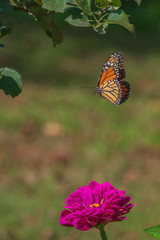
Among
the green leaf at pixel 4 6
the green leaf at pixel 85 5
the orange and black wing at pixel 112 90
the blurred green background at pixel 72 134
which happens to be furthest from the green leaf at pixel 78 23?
the blurred green background at pixel 72 134

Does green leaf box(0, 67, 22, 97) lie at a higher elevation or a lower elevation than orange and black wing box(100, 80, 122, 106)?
higher

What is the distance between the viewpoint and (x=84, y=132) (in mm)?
5379

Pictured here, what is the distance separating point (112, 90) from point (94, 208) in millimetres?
592

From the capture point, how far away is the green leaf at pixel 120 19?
1.53m

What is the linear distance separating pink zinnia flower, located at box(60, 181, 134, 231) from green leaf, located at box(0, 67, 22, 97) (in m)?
0.39

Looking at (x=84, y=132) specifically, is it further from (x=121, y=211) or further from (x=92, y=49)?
(x=121, y=211)

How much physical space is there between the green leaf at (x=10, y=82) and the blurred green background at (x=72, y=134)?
228 cm

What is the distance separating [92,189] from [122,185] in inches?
115

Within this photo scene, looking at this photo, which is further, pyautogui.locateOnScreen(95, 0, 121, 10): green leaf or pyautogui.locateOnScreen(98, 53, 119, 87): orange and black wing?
pyautogui.locateOnScreen(98, 53, 119, 87): orange and black wing

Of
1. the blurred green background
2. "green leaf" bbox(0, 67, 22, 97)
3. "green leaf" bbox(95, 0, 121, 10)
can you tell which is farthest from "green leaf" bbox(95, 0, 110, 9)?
the blurred green background

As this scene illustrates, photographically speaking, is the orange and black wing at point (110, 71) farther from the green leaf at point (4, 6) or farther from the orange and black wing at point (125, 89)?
the green leaf at point (4, 6)

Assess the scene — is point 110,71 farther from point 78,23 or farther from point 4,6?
point 4,6

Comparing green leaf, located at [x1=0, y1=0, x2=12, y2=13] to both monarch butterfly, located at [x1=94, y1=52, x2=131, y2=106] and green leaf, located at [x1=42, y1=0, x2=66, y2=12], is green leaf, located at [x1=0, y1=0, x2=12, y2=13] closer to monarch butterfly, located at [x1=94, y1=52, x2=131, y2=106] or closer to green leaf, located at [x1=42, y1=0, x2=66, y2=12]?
green leaf, located at [x1=42, y1=0, x2=66, y2=12]

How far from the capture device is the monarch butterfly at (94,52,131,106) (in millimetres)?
1819
